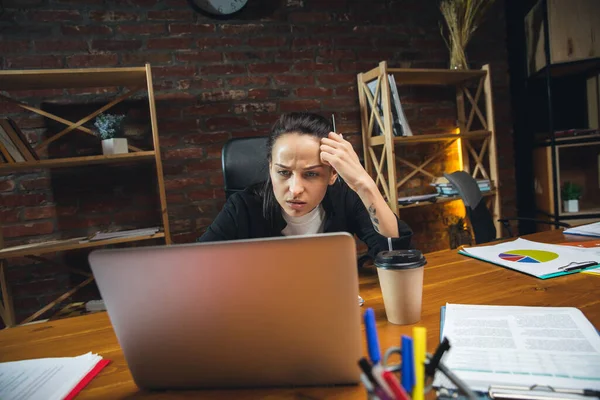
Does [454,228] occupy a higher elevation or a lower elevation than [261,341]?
lower

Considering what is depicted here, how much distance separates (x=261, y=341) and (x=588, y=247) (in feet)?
3.70

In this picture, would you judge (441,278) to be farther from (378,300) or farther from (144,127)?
(144,127)

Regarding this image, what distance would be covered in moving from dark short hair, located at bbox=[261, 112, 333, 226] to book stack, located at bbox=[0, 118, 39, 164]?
130 centimetres

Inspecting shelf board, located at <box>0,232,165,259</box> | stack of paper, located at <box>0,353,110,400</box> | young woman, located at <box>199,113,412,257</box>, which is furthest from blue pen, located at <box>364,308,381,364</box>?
shelf board, located at <box>0,232,165,259</box>

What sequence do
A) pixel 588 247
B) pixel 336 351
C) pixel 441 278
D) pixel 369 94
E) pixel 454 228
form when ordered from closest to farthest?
1. pixel 336 351
2. pixel 441 278
3. pixel 588 247
4. pixel 369 94
5. pixel 454 228

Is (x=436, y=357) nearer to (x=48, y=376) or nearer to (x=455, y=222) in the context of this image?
(x=48, y=376)

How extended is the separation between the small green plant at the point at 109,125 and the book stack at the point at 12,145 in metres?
0.34

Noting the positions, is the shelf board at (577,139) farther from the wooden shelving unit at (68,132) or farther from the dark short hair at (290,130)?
the wooden shelving unit at (68,132)

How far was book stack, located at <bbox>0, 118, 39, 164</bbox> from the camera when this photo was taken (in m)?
1.82

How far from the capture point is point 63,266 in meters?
2.16

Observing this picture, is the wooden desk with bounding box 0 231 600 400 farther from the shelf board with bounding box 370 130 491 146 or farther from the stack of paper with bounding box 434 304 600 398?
the shelf board with bounding box 370 130 491 146

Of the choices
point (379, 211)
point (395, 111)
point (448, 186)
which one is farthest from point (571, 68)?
point (379, 211)

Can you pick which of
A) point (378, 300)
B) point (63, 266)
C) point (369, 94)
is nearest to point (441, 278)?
point (378, 300)

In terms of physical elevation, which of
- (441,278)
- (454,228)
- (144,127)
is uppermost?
(144,127)
